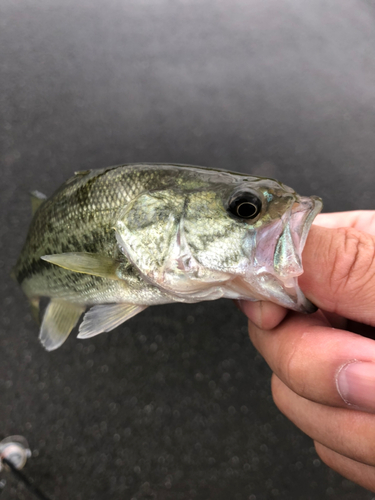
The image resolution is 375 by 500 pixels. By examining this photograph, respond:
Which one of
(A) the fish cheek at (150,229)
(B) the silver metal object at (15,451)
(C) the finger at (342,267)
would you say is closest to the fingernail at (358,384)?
(C) the finger at (342,267)

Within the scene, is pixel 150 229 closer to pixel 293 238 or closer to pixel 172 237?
pixel 172 237

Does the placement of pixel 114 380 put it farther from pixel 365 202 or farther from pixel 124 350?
pixel 365 202

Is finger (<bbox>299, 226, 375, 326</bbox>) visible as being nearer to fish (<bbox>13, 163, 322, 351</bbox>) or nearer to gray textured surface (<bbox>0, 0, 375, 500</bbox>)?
fish (<bbox>13, 163, 322, 351</bbox>)

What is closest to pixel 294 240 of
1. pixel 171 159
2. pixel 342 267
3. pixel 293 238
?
pixel 293 238

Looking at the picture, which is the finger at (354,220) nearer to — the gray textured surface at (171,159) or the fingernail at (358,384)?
the fingernail at (358,384)

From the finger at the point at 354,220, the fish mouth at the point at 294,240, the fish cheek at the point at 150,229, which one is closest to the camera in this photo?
the fish mouth at the point at 294,240

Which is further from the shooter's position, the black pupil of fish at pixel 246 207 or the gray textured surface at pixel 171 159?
the gray textured surface at pixel 171 159

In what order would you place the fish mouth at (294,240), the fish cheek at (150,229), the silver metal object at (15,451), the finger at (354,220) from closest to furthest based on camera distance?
the fish mouth at (294,240) → the fish cheek at (150,229) → the finger at (354,220) → the silver metal object at (15,451)
